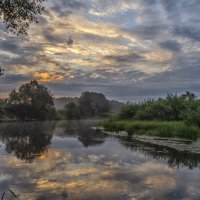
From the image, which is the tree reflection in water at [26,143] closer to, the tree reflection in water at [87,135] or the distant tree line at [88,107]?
the tree reflection in water at [87,135]

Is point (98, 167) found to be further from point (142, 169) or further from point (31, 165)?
point (31, 165)

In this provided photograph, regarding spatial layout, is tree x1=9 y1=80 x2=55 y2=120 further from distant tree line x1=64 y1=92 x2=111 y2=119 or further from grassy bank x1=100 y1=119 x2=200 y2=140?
grassy bank x1=100 y1=119 x2=200 y2=140

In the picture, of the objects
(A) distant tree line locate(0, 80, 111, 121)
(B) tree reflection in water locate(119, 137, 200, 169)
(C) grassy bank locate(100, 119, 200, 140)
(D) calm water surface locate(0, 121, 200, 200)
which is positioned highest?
(A) distant tree line locate(0, 80, 111, 121)

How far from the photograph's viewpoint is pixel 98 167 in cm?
1933

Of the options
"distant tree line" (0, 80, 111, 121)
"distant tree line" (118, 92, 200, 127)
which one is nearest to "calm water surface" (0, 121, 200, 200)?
"distant tree line" (118, 92, 200, 127)

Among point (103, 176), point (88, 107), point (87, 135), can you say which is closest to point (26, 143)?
point (87, 135)

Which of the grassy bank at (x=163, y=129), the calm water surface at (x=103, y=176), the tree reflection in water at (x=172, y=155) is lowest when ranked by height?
the calm water surface at (x=103, y=176)

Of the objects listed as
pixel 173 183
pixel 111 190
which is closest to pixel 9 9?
pixel 111 190

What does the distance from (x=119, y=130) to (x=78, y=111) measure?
98739mm

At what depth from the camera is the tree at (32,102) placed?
409 feet

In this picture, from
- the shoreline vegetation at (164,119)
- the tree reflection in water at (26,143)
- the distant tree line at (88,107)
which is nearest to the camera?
the tree reflection in water at (26,143)

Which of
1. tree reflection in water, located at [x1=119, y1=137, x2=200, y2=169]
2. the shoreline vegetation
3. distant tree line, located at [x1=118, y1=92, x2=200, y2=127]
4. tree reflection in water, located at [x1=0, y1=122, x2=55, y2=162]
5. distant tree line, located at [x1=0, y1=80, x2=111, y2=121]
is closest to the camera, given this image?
tree reflection in water, located at [x1=119, y1=137, x2=200, y2=169]

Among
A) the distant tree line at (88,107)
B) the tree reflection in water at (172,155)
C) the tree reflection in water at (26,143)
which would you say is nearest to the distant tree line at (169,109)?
the tree reflection in water at (26,143)

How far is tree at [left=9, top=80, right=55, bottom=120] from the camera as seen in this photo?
125 m
